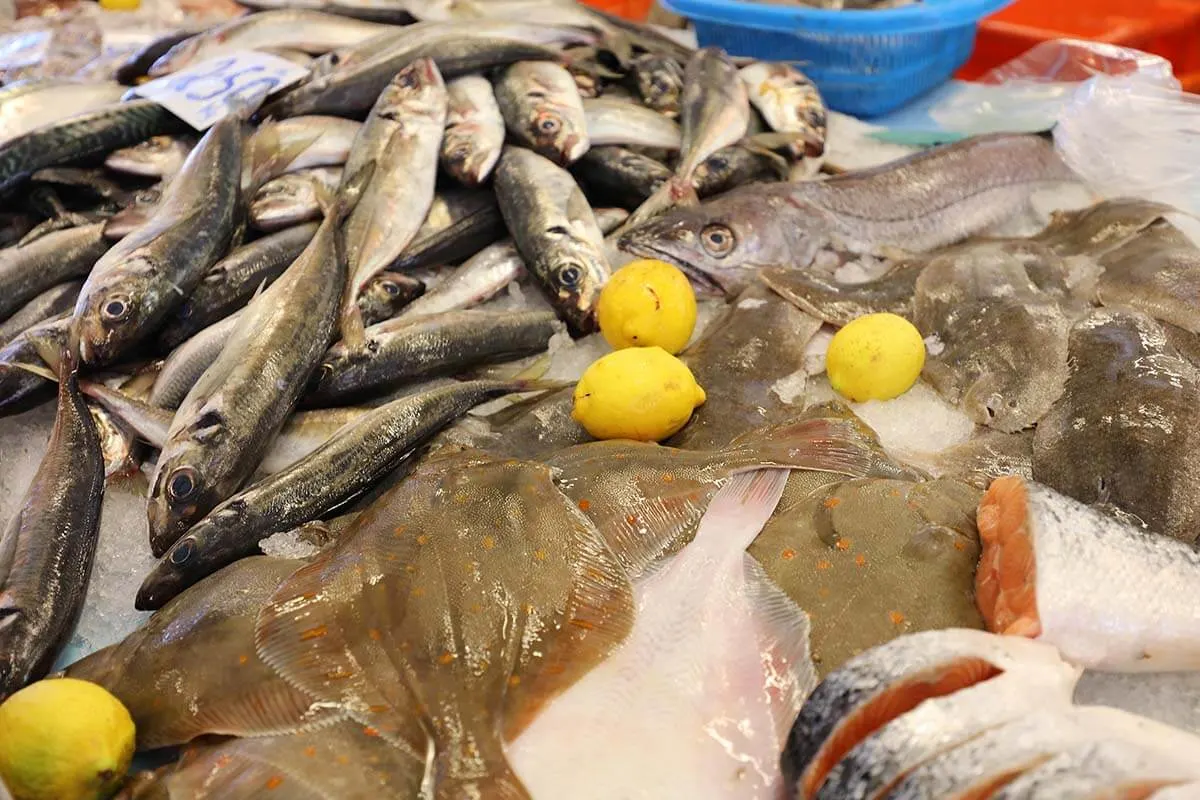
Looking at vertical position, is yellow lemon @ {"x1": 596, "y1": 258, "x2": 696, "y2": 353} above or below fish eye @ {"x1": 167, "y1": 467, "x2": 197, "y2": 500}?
above

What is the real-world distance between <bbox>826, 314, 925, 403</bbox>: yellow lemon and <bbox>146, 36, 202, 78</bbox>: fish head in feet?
11.4

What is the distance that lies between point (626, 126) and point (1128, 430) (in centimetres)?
236

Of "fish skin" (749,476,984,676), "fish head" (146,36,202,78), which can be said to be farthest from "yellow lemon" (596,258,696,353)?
"fish head" (146,36,202,78)

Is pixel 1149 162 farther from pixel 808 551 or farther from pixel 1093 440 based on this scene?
pixel 808 551

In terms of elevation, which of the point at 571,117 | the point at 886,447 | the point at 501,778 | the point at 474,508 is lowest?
the point at 886,447

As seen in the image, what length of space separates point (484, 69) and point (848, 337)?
2302 mm

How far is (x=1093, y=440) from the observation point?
7.07 feet

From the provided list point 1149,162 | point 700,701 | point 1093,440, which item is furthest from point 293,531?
point 1149,162

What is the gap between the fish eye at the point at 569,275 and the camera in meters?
3.00

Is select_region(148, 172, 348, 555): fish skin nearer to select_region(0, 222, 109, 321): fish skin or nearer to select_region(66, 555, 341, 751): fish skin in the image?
select_region(66, 555, 341, 751): fish skin

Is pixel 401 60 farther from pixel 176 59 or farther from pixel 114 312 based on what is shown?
pixel 114 312

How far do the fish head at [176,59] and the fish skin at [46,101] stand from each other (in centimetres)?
23

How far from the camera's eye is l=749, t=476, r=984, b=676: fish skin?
165 centimetres

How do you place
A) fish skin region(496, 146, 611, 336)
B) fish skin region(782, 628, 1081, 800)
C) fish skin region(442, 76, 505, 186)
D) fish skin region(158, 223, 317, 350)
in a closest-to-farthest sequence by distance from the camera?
1. fish skin region(782, 628, 1081, 800)
2. fish skin region(158, 223, 317, 350)
3. fish skin region(496, 146, 611, 336)
4. fish skin region(442, 76, 505, 186)
